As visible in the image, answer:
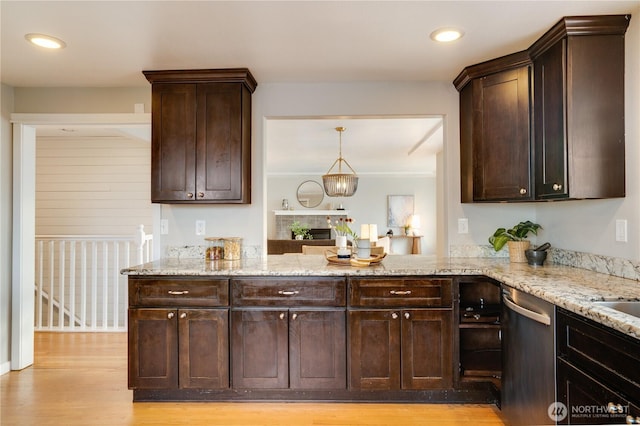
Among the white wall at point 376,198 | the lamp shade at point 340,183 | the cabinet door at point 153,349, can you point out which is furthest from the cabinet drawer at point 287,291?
the white wall at point 376,198

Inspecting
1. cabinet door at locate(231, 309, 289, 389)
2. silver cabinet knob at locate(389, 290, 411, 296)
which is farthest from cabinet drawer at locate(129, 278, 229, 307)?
silver cabinet knob at locate(389, 290, 411, 296)

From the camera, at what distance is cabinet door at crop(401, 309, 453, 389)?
2486 mm

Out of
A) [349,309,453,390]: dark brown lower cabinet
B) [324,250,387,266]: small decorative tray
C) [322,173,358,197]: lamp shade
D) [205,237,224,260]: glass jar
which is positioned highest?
[322,173,358,197]: lamp shade

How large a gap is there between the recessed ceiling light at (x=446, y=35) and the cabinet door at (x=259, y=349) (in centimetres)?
198

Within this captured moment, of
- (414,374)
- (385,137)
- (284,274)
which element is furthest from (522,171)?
(385,137)

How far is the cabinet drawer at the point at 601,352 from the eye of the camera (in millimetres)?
1236

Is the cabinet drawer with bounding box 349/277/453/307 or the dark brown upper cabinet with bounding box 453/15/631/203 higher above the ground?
the dark brown upper cabinet with bounding box 453/15/631/203

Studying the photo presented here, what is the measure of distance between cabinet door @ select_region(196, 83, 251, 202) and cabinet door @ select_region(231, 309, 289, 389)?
0.89 metres

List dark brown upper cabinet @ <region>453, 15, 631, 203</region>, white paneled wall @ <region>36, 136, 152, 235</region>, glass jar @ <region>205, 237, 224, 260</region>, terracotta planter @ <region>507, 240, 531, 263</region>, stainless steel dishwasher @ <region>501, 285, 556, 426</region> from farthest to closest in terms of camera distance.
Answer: white paneled wall @ <region>36, 136, 152, 235</region>
glass jar @ <region>205, 237, 224, 260</region>
terracotta planter @ <region>507, 240, 531, 263</region>
dark brown upper cabinet @ <region>453, 15, 631, 203</region>
stainless steel dishwasher @ <region>501, 285, 556, 426</region>

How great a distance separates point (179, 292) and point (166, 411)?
769 millimetres

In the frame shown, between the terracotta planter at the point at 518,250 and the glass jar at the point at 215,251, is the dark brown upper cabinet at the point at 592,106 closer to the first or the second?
the terracotta planter at the point at 518,250

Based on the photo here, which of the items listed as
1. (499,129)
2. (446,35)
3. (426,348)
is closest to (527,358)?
(426,348)
